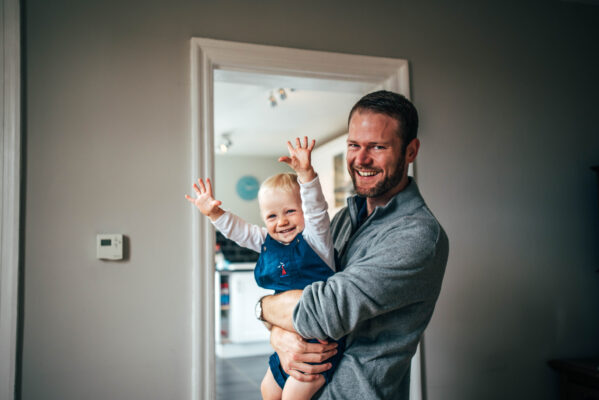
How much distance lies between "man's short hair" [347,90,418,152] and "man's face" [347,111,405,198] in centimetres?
1

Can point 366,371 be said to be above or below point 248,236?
below

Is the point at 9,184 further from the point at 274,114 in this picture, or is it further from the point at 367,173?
the point at 274,114

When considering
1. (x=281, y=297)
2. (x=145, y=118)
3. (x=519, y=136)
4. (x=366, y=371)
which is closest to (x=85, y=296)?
(x=145, y=118)

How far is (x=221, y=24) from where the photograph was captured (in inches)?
87.1

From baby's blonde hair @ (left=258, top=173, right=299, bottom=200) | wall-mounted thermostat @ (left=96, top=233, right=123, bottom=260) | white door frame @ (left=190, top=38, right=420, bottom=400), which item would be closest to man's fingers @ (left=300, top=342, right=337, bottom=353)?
baby's blonde hair @ (left=258, top=173, right=299, bottom=200)

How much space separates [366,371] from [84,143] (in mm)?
1503

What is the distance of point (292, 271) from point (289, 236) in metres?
0.17

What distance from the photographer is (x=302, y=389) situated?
3.98 feet

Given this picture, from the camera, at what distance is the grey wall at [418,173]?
196 centimetres

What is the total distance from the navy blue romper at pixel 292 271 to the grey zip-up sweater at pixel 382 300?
0.24 ft

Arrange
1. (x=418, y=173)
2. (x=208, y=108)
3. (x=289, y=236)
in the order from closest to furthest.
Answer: (x=289, y=236) → (x=208, y=108) → (x=418, y=173)

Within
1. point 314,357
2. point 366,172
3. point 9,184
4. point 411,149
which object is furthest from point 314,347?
point 9,184

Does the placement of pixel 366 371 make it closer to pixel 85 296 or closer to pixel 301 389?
pixel 301 389

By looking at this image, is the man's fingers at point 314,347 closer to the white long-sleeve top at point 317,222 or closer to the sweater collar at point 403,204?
the white long-sleeve top at point 317,222
